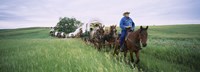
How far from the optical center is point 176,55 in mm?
11289

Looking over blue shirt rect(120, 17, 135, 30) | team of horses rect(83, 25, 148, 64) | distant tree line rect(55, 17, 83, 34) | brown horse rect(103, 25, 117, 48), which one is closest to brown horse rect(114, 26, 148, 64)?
team of horses rect(83, 25, 148, 64)

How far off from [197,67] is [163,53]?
109 inches

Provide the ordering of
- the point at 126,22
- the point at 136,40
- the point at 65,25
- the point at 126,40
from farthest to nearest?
the point at 65,25
the point at 126,22
the point at 126,40
the point at 136,40

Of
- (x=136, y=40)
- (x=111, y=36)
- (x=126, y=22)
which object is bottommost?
(x=111, y=36)

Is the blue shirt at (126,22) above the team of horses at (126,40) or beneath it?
above

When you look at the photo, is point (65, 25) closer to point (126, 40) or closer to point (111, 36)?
point (111, 36)

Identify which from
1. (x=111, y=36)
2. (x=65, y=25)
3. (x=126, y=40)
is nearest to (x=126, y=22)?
(x=126, y=40)

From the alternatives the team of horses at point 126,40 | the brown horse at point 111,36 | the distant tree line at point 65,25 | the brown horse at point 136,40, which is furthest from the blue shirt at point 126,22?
the distant tree line at point 65,25

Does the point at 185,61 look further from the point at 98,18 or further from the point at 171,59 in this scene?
the point at 98,18

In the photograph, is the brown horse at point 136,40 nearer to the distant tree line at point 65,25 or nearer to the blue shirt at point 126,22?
the blue shirt at point 126,22

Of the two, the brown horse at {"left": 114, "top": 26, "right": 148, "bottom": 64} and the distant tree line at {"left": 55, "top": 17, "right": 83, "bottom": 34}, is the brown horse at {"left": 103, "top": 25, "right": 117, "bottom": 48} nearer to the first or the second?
the brown horse at {"left": 114, "top": 26, "right": 148, "bottom": 64}

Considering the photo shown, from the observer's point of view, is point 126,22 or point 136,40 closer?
point 136,40

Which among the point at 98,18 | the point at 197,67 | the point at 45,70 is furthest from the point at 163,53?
the point at 98,18

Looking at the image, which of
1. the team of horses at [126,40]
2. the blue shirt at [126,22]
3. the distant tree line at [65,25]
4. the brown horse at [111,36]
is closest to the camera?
the team of horses at [126,40]
